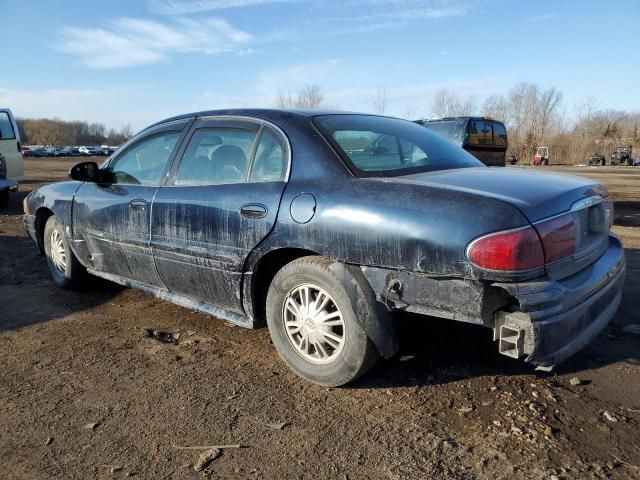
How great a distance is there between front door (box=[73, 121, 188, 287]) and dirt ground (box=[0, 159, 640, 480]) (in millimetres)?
522

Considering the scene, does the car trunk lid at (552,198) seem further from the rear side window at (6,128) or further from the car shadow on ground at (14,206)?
the rear side window at (6,128)

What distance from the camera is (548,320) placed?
242 centimetres

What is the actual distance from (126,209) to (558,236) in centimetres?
302

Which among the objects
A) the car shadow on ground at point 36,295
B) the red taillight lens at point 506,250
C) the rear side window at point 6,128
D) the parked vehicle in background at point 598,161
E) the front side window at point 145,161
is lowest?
the parked vehicle in background at point 598,161

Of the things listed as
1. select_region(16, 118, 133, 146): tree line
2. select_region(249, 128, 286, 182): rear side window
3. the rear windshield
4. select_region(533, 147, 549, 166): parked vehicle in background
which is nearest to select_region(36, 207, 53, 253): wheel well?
select_region(249, 128, 286, 182): rear side window

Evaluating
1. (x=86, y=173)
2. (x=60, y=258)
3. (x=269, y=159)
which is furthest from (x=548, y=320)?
(x=60, y=258)

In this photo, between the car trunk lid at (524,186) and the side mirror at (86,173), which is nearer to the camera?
the car trunk lid at (524,186)

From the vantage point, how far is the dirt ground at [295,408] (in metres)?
2.33

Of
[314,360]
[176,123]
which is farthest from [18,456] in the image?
[176,123]

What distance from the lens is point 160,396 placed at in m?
2.95

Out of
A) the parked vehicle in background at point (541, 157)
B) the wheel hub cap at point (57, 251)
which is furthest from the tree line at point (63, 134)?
the wheel hub cap at point (57, 251)

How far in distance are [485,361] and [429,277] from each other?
3.69ft

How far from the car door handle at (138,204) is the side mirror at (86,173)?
0.64 metres

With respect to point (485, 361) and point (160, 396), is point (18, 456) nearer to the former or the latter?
point (160, 396)
